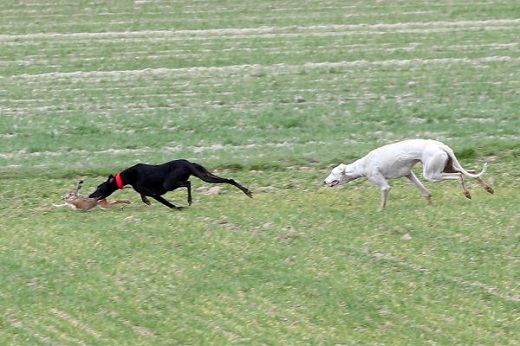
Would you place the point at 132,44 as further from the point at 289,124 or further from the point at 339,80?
the point at 289,124

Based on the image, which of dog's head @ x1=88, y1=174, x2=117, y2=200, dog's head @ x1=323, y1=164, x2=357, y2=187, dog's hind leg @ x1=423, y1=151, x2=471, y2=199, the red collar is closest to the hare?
dog's head @ x1=88, y1=174, x2=117, y2=200

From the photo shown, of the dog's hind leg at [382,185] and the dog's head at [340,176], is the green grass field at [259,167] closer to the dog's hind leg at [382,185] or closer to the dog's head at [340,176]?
the dog's hind leg at [382,185]

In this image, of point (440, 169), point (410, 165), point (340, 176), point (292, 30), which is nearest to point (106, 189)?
point (340, 176)

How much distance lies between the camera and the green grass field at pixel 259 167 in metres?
12.3

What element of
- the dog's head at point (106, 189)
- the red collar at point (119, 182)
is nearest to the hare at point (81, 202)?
the dog's head at point (106, 189)

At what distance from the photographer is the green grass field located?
12.3 meters

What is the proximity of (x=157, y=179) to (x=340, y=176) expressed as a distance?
8.10 feet

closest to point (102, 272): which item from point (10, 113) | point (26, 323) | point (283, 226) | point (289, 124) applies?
point (26, 323)

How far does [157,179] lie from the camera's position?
16.3 m

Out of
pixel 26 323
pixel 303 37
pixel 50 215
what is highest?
pixel 26 323

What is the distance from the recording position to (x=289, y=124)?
73.4 ft

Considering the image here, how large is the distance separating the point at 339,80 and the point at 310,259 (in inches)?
503

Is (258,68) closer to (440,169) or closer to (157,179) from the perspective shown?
(157,179)

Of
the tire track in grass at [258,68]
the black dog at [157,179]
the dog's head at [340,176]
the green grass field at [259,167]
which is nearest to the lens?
the green grass field at [259,167]
